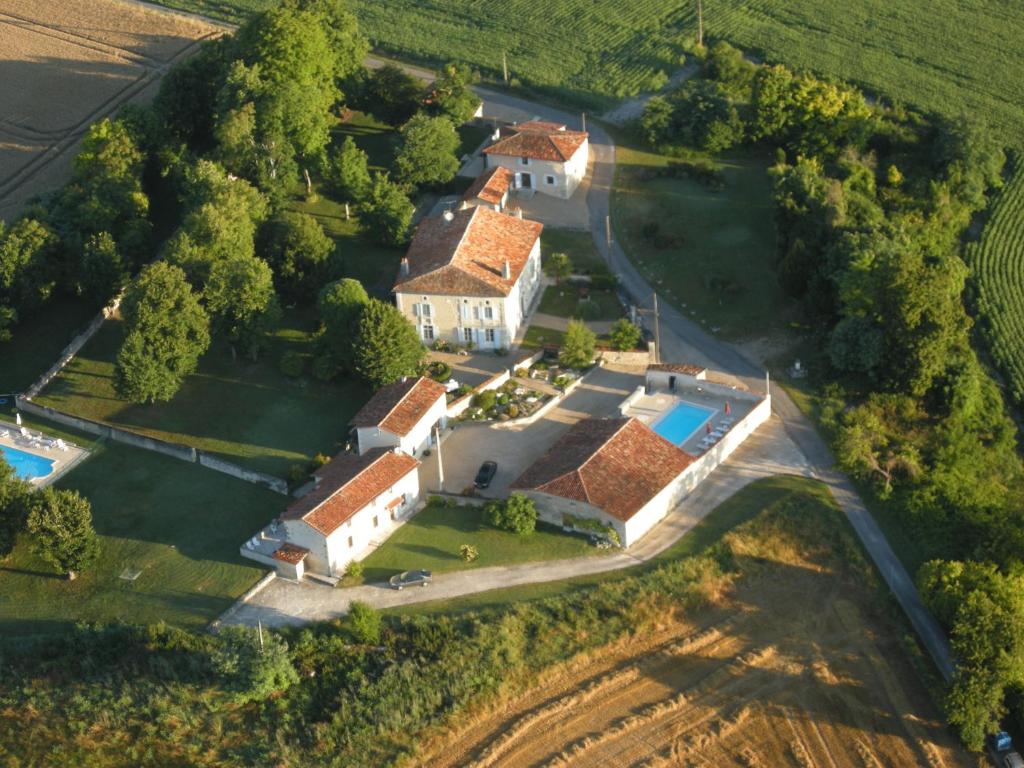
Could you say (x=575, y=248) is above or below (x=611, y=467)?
above

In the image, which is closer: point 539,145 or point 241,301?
point 241,301

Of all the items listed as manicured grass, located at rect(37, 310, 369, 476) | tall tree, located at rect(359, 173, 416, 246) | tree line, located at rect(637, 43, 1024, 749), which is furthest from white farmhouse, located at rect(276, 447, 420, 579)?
tall tree, located at rect(359, 173, 416, 246)

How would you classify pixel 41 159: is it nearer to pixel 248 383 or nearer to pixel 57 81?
pixel 57 81

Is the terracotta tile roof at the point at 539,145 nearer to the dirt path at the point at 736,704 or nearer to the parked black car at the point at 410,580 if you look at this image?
the parked black car at the point at 410,580

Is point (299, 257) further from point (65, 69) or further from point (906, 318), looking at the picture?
point (65, 69)

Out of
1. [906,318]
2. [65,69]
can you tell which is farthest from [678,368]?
[65,69]

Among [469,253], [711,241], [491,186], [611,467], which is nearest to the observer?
[611,467]
